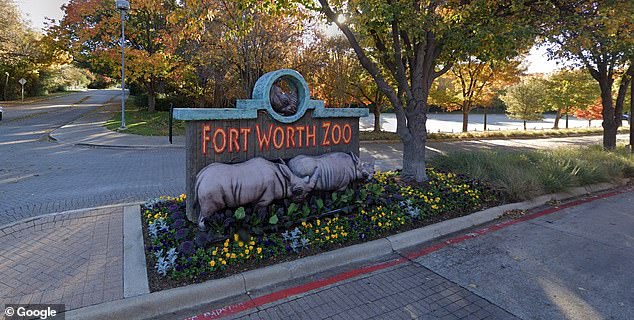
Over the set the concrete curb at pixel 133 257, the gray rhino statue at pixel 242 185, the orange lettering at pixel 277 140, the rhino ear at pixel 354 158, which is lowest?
the concrete curb at pixel 133 257

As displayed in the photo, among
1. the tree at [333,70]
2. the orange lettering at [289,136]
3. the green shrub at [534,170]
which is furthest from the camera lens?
the tree at [333,70]

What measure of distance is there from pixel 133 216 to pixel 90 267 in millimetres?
1511

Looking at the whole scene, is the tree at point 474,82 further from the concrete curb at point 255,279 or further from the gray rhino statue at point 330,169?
the concrete curb at point 255,279

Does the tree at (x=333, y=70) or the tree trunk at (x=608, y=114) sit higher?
the tree at (x=333, y=70)

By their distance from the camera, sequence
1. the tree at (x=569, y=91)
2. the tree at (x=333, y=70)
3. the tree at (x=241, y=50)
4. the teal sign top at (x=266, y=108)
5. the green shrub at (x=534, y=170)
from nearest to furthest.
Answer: the teal sign top at (x=266, y=108), the green shrub at (x=534, y=170), the tree at (x=241, y=50), the tree at (x=333, y=70), the tree at (x=569, y=91)

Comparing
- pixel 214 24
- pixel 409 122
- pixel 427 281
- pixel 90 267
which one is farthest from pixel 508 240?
pixel 214 24

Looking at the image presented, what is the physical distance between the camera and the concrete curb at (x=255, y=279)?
2.95 meters

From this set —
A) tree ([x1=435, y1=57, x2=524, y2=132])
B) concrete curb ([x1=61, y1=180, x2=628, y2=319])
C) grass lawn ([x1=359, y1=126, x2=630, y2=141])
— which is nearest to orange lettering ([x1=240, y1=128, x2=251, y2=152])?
concrete curb ([x1=61, y1=180, x2=628, y2=319])

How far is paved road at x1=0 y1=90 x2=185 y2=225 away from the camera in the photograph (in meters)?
5.97

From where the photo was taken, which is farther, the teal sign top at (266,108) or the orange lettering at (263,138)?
the orange lettering at (263,138)

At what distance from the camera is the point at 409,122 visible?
7109 millimetres

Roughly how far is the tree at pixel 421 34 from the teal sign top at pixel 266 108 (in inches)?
82.4

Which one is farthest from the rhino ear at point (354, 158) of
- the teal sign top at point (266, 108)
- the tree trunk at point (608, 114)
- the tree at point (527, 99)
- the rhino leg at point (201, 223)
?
the tree at point (527, 99)

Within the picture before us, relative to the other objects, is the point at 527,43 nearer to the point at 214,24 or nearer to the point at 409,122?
the point at 409,122
